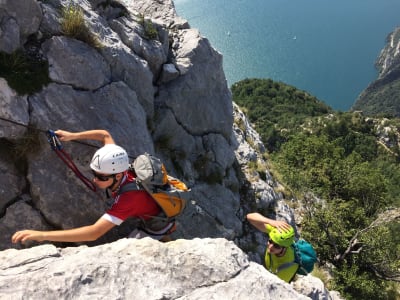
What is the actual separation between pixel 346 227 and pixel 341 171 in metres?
5.12

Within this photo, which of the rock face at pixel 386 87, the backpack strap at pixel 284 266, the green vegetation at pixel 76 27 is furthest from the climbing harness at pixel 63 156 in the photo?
the rock face at pixel 386 87

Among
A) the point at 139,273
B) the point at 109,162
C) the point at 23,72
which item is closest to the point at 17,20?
the point at 23,72

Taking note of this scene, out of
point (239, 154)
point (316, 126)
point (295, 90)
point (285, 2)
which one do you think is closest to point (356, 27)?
point (285, 2)

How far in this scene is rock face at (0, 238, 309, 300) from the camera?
4301mm

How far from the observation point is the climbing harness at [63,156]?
638 cm

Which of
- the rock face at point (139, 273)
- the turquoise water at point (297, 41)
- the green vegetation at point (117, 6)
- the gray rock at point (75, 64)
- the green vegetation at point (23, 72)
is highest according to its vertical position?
the turquoise water at point (297, 41)

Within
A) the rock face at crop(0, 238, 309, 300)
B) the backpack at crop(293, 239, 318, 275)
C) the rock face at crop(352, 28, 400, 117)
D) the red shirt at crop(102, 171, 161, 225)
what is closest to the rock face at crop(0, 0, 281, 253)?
the red shirt at crop(102, 171, 161, 225)

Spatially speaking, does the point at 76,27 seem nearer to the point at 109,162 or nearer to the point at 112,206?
the point at 109,162

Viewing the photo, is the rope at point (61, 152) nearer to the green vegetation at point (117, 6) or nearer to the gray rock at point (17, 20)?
the gray rock at point (17, 20)

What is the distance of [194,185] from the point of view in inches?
420

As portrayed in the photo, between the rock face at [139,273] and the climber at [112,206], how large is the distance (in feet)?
0.72

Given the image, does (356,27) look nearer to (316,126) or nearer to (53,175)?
(316,126)

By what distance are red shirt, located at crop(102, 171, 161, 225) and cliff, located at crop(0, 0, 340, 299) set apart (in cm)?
43

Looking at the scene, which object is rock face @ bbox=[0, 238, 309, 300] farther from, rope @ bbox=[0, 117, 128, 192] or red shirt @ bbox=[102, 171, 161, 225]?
rope @ bbox=[0, 117, 128, 192]
